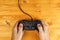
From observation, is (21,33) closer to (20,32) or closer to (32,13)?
(20,32)

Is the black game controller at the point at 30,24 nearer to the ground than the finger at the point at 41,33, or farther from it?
farther from it

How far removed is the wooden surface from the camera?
1394 mm

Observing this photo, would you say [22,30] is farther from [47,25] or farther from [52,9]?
[52,9]

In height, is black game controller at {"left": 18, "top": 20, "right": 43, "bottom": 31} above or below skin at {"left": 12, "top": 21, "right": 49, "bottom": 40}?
above

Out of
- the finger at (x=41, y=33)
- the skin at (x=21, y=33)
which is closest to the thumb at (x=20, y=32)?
the skin at (x=21, y=33)

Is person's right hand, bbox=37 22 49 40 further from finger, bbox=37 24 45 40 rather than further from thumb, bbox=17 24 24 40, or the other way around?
thumb, bbox=17 24 24 40

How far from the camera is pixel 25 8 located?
1471mm

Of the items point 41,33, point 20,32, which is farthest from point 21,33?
point 41,33

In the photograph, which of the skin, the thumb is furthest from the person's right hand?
the thumb

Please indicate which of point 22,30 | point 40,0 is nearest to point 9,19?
point 22,30

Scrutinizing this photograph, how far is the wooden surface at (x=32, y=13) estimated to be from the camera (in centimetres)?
139

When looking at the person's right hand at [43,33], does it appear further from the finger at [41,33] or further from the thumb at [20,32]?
the thumb at [20,32]

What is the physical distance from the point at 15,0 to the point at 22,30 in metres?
0.30

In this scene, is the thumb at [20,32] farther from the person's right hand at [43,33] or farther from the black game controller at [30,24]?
the person's right hand at [43,33]
